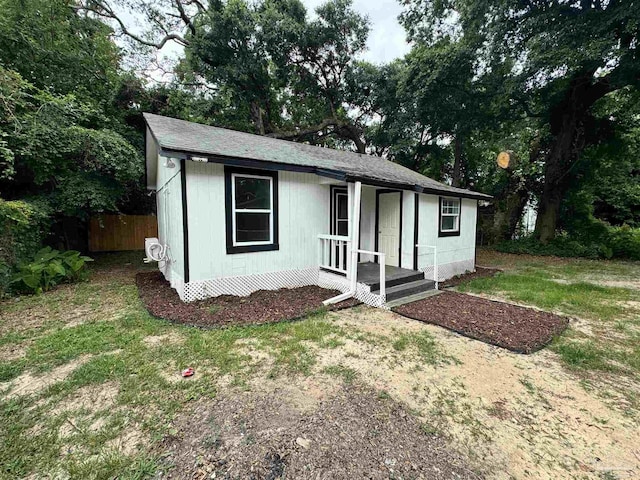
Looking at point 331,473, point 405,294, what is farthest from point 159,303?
point 405,294

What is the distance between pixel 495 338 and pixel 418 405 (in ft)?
7.01

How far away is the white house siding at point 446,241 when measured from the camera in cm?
751

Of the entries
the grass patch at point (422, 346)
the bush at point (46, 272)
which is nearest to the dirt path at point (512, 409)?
the grass patch at point (422, 346)

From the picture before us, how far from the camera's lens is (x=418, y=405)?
8.45ft

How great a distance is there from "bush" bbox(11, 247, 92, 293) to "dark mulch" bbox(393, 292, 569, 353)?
7.83 meters

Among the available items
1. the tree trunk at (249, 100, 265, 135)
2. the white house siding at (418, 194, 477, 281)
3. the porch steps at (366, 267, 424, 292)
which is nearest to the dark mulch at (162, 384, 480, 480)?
the porch steps at (366, 267, 424, 292)

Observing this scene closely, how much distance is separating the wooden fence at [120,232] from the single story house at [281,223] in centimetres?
857

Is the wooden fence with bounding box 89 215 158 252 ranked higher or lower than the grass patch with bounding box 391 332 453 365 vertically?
higher

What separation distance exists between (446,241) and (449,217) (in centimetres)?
77

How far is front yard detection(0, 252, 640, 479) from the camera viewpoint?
6.37 ft

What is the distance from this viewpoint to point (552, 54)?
30.1 ft

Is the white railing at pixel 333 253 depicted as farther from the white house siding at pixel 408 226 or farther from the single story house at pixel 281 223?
the white house siding at pixel 408 226

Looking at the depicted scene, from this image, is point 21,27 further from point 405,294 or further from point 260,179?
point 405,294

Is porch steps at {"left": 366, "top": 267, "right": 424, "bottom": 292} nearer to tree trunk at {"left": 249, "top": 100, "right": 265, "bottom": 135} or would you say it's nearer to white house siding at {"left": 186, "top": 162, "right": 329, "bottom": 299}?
white house siding at {"left": 186, "top": 162, "right": 329, "bottom": 299}
